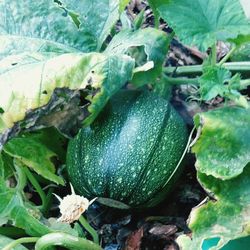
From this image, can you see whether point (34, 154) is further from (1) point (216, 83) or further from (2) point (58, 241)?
(1) point (216, 83)

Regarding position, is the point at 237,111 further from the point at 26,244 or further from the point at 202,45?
the point at 26,244

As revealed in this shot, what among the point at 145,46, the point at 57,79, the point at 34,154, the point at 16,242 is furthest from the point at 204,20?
the point at 16,242

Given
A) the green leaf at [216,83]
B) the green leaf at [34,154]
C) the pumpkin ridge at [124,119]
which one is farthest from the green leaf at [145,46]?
the green leaf at [34,154]

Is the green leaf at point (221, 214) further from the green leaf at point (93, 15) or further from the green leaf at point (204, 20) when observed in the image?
the green leaf at point (93, 15)

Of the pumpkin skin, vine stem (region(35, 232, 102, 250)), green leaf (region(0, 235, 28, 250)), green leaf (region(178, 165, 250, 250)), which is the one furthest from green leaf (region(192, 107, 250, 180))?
green leaf (region(0, 235, 28, 250))

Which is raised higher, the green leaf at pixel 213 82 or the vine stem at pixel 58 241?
the green leaf at pixel 213 82

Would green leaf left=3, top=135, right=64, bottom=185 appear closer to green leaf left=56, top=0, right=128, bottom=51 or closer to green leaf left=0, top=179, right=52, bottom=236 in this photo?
green leaf left=0, top=179, right=52, bottom=236

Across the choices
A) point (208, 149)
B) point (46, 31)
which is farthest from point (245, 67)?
point (46, 31)
